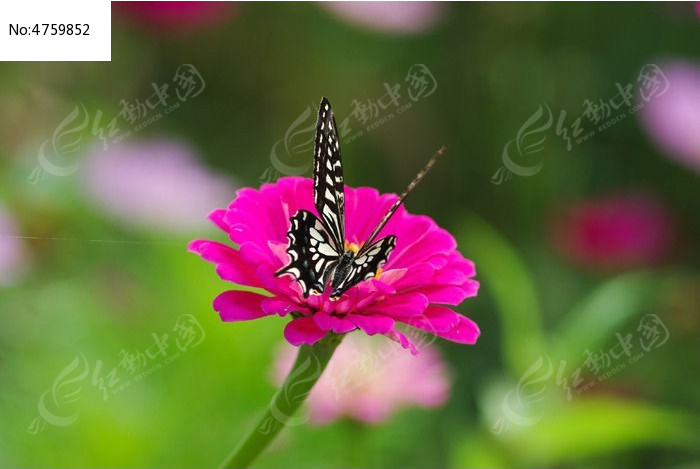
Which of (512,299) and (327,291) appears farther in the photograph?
(512,299)

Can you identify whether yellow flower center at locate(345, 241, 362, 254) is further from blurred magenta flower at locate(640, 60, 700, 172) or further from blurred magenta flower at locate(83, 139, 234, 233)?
blurred magenta flower at locate(640, 60, 700, 172)

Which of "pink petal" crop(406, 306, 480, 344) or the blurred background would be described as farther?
the blurred background

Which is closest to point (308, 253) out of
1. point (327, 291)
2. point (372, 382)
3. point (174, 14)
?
point (327, 291)

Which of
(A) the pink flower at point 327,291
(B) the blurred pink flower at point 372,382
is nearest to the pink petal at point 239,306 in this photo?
(A) the pink flower at point 327,291

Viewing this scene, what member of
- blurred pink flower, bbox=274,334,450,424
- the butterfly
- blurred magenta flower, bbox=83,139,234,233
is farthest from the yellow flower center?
blurred magenta flower, bbox=83,139,234,233

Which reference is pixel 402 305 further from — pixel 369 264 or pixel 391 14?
pixel 391 14

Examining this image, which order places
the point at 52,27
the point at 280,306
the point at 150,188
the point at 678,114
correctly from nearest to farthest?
the point at 280,306
the point at 52,27
the point at 150,188
the point at 678,114
